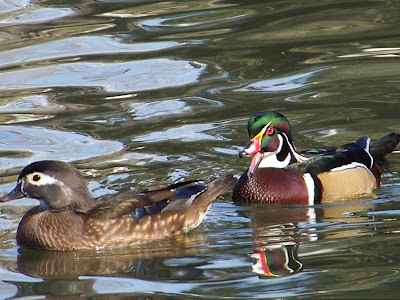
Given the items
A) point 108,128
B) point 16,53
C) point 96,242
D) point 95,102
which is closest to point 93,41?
point 16,53

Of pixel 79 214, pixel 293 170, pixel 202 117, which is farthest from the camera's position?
pixel 202 117

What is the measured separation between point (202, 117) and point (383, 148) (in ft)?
7.91

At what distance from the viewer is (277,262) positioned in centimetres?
647

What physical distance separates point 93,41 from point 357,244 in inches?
325

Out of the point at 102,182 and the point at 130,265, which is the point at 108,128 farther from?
the point at 130,265

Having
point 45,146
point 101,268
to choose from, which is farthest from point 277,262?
point 45,146

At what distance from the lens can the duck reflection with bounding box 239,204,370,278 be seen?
20.9 ft

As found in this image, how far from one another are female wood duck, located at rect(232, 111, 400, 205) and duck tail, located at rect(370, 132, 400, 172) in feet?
0.39

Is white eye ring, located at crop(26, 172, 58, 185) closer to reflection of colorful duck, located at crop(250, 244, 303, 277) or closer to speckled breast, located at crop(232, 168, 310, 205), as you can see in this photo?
reflection of colorful duck, located at crop(250, 244, 303, 277)

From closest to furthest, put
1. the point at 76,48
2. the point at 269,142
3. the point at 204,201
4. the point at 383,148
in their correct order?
the point at 204,201 → the point at 269,142 → the point at 383,148 → the point at 76,48

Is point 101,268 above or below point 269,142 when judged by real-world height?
below

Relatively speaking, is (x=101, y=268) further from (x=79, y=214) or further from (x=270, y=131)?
(x=270, y=131)

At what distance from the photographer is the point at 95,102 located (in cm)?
1162

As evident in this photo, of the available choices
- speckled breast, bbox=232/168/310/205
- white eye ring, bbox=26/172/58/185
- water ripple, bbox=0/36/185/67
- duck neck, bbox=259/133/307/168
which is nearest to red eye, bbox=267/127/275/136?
duck neck, bbox=259/133/307/168
